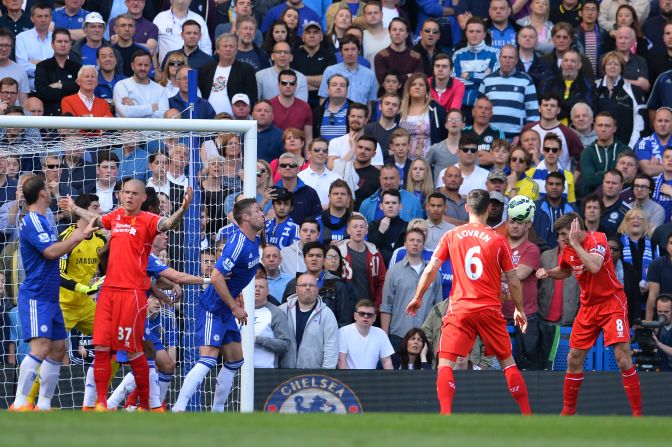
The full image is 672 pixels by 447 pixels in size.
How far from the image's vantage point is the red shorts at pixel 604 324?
13742 millimetres

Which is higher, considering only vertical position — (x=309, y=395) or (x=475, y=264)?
(x=475, y=264)

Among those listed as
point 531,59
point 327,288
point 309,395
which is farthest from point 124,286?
point 531,59

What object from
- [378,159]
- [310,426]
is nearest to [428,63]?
[378,159]

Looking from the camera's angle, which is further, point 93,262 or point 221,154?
point 221,154

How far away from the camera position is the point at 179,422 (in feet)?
30.8

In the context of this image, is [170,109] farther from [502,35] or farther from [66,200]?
[502,35]

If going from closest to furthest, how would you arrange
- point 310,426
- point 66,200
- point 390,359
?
point 310,426 → point 66,200 → point 390,359

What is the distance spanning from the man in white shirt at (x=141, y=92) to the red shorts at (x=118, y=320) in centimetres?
520

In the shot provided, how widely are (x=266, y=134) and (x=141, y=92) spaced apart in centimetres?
178

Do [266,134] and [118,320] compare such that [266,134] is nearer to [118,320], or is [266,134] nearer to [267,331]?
[267,331]

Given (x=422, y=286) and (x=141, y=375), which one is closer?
(x=422, y=286)

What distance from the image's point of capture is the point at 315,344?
15.3 m

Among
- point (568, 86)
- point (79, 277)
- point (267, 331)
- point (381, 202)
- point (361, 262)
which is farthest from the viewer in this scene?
point (568, 86)

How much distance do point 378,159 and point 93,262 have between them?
5.30 metres
